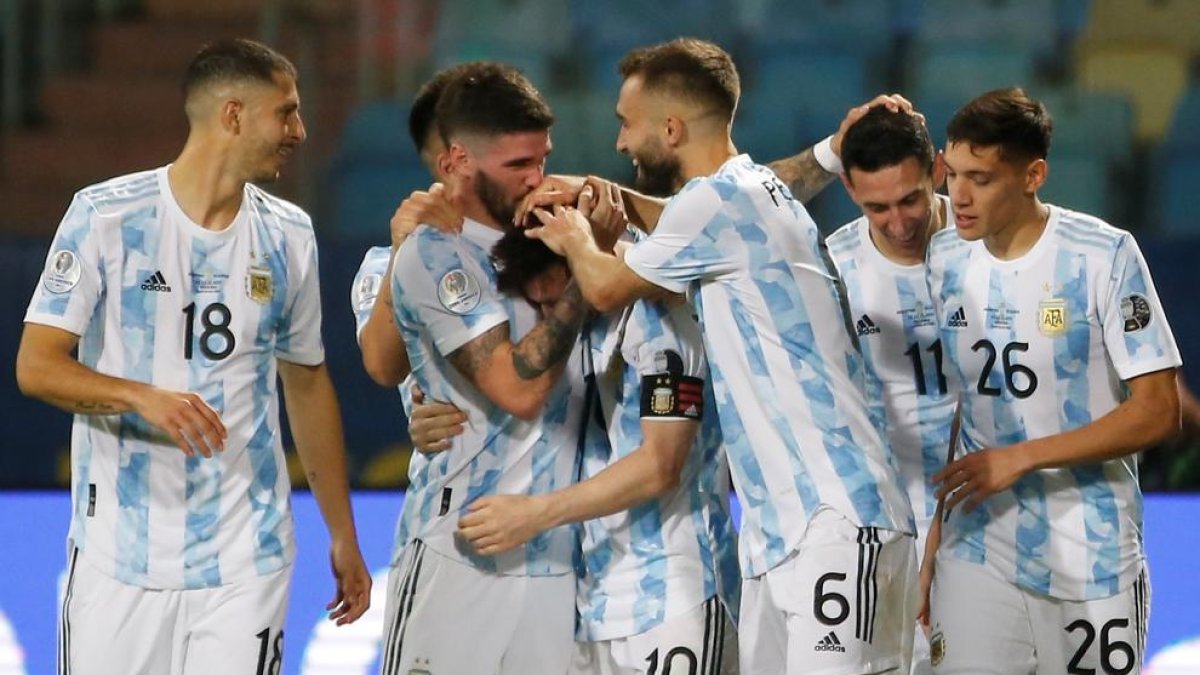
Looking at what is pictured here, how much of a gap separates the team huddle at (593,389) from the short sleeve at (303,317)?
0.02 metres

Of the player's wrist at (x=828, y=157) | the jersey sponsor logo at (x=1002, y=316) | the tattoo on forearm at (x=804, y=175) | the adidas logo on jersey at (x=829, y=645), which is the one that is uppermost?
the player's wrist at (x=828, y=157)

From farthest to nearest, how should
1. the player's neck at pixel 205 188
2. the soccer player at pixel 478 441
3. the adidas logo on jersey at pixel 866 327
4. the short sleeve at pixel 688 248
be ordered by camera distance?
the adidas logo on jersey at pixel 866 327, the player's neck at pixel 205 188, the soccer player at pixel 478 441, the short sleeve at pixel 688 248

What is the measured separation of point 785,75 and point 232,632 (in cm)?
582

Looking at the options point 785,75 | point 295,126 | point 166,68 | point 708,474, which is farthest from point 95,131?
point 708,474

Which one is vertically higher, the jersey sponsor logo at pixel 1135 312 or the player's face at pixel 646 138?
the player's face at pixel 646 138

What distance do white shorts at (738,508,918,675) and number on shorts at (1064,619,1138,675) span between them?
0.58m

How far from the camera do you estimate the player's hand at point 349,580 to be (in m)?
5.06

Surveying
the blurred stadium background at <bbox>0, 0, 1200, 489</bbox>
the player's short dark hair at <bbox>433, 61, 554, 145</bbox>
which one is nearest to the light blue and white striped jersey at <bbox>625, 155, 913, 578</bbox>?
the player's short dark hair at <bbox>433, 61, 554, 145</bbox>

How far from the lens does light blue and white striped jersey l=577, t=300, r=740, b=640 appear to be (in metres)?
4.54

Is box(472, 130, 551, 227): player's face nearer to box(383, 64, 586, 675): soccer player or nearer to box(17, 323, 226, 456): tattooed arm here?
box(383, 64, 586, 675): soccer player

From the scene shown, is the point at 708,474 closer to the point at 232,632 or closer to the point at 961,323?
the point at 961,323

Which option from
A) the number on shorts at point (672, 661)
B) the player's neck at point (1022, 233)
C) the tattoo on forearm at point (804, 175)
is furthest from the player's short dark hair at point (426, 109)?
the number on shorts at point (672, 661)

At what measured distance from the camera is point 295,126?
4.99 m

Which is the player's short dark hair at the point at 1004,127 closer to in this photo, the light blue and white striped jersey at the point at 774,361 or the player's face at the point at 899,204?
the player's face at the point at 899,204
